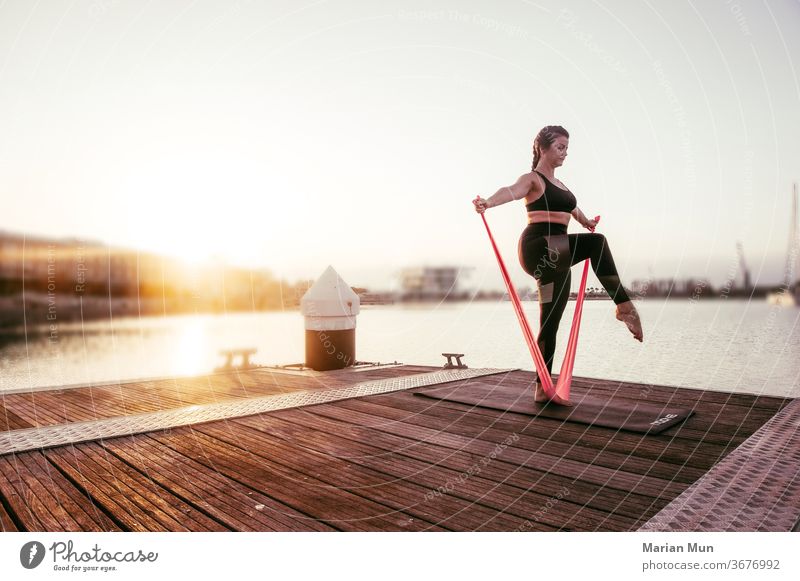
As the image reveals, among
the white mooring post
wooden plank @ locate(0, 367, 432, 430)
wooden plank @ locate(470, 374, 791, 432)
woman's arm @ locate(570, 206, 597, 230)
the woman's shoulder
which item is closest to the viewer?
wooden plank @ locate(470, 374, 791, 432)

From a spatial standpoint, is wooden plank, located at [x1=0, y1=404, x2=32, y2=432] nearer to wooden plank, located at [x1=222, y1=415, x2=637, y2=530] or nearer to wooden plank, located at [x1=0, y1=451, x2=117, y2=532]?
wooden plank, located at [x1=0, y1=451, x2=117, y2=532]

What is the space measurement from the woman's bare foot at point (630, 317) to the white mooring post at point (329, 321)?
3668 millimetres

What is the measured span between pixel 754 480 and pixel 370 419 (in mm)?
2310

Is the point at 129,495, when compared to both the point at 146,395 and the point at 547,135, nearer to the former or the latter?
the point at 146,395

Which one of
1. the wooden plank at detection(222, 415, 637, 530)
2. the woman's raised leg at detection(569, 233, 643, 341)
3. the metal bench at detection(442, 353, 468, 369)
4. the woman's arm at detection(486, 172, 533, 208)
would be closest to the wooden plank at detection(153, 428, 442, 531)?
the wooden plank at detection(222, 415, 637, 530)

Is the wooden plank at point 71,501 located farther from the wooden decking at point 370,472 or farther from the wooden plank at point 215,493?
the wooden plank at point 215,493

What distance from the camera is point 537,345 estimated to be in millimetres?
3836

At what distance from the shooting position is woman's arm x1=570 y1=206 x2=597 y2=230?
398cm

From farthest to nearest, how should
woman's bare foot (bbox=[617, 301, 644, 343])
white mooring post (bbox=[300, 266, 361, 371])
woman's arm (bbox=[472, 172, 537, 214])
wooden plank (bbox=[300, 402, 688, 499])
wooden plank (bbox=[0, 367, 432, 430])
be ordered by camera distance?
white mooring post (bbox=[300, 266, 361, 371])
wooden plank (bbox=[0, 367, 432, 430])
woman's bare foot (bbox=[617, 301, 644, 343])
woman's arm (bbox=[472, 172, 537, 214])
wooden plank (bbox=[300, 402, 688, 499])

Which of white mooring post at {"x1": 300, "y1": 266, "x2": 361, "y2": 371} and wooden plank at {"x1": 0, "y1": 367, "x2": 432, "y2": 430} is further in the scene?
white mooring post at {"x1": 300, "y1": 266, "x2": 361, "y2": 371}

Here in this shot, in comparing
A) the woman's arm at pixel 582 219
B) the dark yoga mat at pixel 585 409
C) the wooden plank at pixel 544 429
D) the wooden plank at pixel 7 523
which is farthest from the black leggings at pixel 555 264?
the wooden plank at pixel 7 523

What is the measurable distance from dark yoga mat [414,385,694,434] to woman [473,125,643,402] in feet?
1.50
